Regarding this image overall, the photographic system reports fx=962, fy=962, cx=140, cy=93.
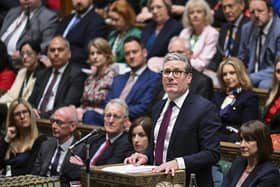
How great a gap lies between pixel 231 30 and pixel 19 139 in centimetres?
249

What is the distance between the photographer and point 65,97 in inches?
388

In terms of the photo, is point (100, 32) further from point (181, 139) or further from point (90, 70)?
point (181, 139)

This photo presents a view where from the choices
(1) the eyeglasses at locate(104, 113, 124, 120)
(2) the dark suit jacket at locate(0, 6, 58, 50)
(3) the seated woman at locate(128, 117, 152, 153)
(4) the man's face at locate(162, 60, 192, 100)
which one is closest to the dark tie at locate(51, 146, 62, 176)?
(1) the eyeglasses at locate(104, 113, 124, 120)

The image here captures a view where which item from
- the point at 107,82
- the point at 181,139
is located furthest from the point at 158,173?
the point at 107,82

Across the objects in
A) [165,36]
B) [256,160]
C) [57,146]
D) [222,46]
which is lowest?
[57,146]

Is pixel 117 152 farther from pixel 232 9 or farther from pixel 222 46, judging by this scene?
pixel 232 9

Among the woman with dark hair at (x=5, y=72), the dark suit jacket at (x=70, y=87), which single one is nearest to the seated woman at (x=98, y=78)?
the dark suit jacket at (x=70, y=87)

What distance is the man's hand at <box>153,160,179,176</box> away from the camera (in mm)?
5812

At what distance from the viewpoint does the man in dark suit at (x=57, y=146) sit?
8.09m

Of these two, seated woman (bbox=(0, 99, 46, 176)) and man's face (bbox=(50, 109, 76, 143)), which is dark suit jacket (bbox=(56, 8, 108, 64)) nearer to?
seated woman (bbox=(0, 99, 46, 176))

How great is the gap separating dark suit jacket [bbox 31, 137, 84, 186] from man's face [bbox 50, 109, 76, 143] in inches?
3.3

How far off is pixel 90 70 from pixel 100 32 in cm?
83

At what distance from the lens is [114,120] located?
7918 millimetres

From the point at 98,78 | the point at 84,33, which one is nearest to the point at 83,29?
the point at 84,33
